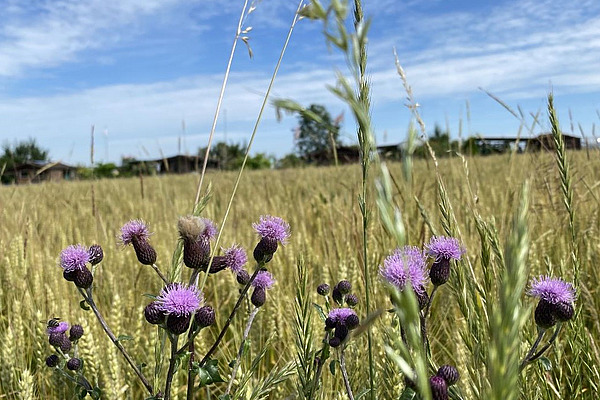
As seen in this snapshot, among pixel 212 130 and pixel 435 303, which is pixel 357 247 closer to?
pixel 435 303

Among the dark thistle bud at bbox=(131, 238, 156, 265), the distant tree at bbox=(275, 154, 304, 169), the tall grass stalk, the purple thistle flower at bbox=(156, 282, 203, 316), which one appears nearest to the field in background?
the dark thistle bud at bbox=(131, 238, 156, 265)

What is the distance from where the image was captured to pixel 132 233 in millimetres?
876

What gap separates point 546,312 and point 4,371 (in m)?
1.16

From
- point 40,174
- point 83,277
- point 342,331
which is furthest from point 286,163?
point 342,331

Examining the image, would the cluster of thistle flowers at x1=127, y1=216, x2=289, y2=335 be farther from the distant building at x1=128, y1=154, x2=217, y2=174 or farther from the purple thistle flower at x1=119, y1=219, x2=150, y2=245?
the distant building at x1=128, y1=154, x2=217, y2=174

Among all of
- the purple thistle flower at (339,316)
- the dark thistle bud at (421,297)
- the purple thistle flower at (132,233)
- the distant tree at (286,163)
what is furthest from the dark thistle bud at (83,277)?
the distant tree at (286,163)

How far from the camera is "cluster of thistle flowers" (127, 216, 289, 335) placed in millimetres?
640

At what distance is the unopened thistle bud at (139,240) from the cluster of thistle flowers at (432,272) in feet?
1.40

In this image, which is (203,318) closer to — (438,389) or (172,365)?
(172,365)

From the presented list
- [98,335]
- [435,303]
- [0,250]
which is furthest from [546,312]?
[0,250]

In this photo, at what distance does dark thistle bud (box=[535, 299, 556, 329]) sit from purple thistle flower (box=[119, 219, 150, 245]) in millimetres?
653

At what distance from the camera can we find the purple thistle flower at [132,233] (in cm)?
87

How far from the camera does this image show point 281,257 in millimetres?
1854

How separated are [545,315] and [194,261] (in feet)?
1.65
